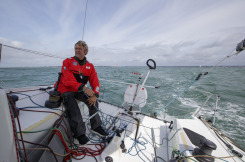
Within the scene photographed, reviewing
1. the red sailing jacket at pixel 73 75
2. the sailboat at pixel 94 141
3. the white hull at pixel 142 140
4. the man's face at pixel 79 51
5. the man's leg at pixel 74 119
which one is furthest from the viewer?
the man's face at pixel 79 51

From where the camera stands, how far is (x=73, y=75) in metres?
1.83

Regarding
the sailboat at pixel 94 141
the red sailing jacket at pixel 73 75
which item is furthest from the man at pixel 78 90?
the sailboat at pixel 94 141

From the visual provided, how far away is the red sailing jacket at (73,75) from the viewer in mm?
1717

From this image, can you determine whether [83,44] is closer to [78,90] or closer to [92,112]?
[78,90]

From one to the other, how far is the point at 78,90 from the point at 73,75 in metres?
0.32

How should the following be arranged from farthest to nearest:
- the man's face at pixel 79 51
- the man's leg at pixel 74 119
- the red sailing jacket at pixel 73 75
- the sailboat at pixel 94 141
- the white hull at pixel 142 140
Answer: the man's face at pixel 79 51
the red sailing jacket at pixel 73 75
the man's leg at pixel 74 119
the white hull at pixel 142 140
the sailboat at pixel 94 141

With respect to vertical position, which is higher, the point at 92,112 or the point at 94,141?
the point at 92,112

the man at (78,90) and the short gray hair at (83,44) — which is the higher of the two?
the short gray hair at (83,44)

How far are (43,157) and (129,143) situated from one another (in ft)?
3.80

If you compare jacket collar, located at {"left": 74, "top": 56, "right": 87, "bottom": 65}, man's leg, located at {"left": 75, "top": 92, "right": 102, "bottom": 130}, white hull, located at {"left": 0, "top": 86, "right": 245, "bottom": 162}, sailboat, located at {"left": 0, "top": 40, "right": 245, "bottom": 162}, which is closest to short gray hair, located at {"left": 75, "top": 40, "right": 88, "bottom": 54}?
jacket collar, located at {"left": 74, "top": 56, "right": 87, "bottom": 65}

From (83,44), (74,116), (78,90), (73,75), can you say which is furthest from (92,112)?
(83,44)

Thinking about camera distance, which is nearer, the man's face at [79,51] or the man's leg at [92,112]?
the man's leg at [92,112]

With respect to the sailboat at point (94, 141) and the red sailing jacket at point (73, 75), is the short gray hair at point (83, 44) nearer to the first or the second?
the red sailing jacket at point (73, 75)

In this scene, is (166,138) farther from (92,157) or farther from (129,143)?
(92,157)
